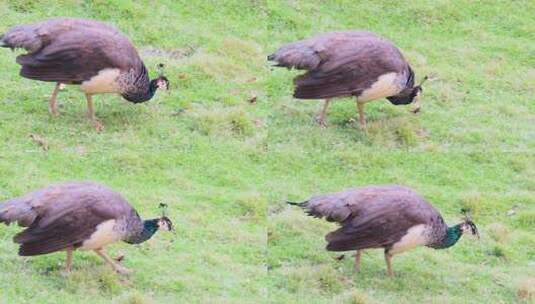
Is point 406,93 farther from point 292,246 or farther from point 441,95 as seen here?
point 292,246

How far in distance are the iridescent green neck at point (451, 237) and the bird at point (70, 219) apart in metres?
3.06

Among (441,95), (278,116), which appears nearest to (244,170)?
(278,116)

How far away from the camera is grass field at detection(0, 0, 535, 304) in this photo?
17812 mm

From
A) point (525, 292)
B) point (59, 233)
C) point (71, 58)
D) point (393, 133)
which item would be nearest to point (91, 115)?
point (71, 58)

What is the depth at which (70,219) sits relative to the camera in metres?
17.2

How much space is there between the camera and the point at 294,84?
18734mm

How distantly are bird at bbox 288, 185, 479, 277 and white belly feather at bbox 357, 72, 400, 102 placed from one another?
3.86ft

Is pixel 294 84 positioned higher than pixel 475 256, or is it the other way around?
pixel 294 84

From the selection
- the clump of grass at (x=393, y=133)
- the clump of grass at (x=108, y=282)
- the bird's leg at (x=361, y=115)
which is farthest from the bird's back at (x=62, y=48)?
the clump of grass at (x=393, y=133)

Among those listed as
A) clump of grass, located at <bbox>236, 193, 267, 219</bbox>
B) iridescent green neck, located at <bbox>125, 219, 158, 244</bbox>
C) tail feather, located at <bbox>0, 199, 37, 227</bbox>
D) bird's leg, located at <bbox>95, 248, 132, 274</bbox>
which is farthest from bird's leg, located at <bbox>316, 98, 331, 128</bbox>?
tail feather, located at <bbox>0, 199, 37, 227</bbox>

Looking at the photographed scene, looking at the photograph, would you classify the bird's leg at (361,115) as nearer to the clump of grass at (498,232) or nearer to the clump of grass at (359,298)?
the clump of grass at (498,232)

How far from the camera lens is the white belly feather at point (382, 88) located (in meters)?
18.9

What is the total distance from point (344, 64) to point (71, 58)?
268 centimetres

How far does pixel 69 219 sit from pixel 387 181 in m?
3.70
